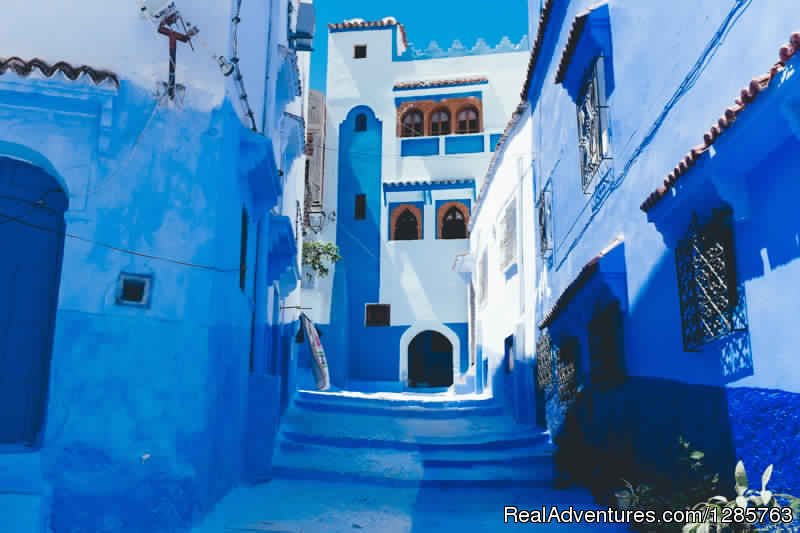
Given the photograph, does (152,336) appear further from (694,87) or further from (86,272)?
(694,87)

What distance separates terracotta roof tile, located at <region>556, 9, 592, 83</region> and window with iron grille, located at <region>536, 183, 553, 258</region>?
2226 millimetres

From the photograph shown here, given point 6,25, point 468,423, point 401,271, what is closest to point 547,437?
point 468,423

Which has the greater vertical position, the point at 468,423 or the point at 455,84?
the point at 455,84

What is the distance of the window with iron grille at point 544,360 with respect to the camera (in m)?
11.4

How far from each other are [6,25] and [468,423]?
10.1 meters

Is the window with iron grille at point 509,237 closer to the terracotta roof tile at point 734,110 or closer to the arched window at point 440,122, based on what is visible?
the terracotta roof tile at point 734,110

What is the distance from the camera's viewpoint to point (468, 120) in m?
24.6

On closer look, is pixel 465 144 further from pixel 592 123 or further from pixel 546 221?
pixel 592 123

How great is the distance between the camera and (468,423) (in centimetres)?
1432

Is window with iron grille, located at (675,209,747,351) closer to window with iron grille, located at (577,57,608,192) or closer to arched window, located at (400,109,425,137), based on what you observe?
window with iron grille, located at (577,57,608,192)

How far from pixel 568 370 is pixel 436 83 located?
15.9 meters

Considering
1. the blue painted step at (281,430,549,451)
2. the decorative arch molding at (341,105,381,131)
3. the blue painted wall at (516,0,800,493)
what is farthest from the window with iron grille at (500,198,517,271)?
the decorative arch molding at (341,105,381,131)

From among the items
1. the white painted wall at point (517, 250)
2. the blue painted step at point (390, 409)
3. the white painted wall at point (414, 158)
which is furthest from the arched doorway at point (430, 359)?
the blue painted step at point (390, 409)

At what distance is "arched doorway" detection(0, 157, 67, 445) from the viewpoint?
23.7 feet
